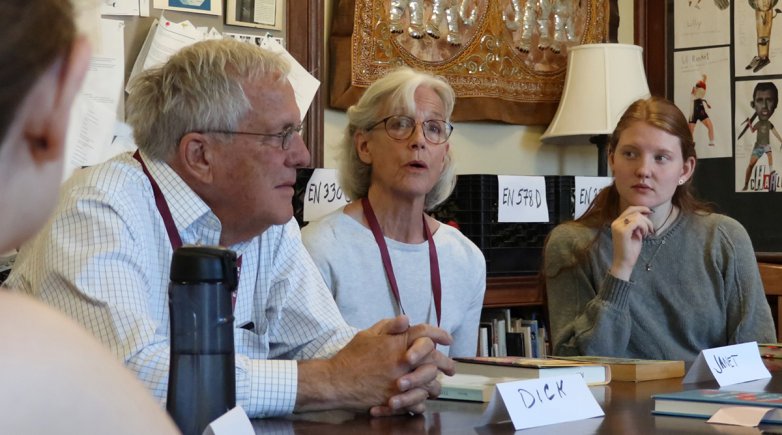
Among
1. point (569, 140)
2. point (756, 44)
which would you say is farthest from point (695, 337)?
point (756, 44)

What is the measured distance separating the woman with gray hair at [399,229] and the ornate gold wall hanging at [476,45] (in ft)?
2.39

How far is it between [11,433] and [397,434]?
95cm

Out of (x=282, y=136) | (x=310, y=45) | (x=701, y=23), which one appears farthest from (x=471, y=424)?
(x=701, y=23)

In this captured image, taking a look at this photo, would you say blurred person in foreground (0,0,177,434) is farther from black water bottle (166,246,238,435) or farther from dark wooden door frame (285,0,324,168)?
dark wooden door frame (285,0,324,168)

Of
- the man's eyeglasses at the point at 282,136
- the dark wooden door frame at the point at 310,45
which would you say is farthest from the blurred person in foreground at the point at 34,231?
the dark wooden door frame at the point at 310,45

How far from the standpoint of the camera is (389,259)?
95.3 inches

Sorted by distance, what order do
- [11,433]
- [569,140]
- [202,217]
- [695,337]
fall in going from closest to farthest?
[11,433], [202,217], [695,337], [569,140]

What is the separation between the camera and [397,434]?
4.23ft

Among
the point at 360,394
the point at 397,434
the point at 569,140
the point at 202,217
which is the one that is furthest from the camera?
the point at 569,140

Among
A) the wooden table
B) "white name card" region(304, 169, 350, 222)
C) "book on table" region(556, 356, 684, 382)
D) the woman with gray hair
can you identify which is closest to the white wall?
"white name card" region(304, 169, 350, 222)

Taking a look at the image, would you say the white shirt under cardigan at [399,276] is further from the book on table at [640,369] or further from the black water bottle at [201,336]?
the black water bottle at [201,336]

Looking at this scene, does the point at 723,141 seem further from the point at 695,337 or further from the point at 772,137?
the point at 695,337

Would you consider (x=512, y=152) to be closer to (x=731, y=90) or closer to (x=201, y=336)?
(x=731, y=90)

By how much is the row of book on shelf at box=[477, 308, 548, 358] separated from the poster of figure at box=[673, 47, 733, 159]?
1020 millimetres
